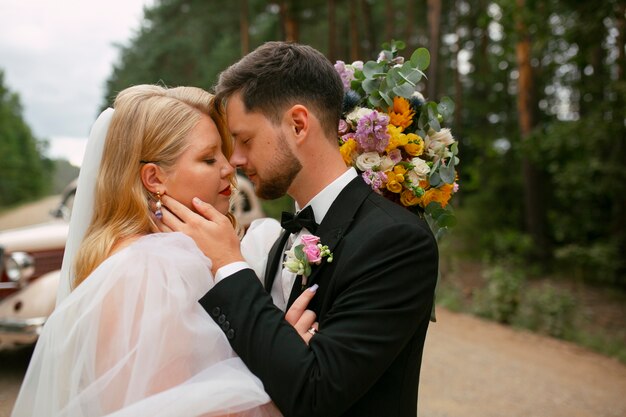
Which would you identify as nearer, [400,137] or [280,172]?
[280,172]

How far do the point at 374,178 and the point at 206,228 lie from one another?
2.43 ft

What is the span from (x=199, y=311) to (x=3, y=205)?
5335cm

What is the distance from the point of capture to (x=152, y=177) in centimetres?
231

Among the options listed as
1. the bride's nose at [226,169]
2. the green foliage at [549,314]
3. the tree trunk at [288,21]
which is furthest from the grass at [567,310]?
the tree trunk at [288,21]

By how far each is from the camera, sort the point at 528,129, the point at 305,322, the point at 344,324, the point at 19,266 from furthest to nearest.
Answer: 1. the point at 528,129
2. the point at 19,266
3. the point at 305,322
4. the point at 344,324

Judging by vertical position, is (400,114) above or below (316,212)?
above

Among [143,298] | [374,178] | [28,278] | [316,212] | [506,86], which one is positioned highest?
[374,178]

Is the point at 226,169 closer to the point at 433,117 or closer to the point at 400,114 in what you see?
the point at 400,114

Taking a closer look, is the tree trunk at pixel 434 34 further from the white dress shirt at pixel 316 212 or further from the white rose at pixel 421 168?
the white dress shirt at pixel 316 212

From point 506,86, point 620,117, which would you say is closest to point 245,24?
point 506,86

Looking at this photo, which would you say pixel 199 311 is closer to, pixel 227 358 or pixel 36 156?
pixel 227 358

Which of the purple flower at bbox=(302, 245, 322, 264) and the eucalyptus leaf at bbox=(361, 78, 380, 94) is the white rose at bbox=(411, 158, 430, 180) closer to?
the eucalyptus leaf at bbox=(361, 78, 380, 94)

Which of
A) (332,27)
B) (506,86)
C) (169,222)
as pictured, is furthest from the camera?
(506,86)

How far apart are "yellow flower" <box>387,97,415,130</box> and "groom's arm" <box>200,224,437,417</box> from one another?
0.66 m
